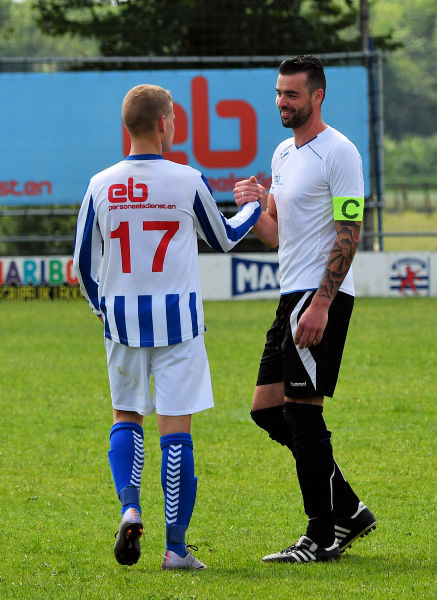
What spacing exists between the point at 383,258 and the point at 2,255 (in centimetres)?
760

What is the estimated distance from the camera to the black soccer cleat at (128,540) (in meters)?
4.59

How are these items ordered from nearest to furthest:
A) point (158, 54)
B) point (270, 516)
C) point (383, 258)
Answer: point (270, 516)
point (383, 258)
point (158, 54)

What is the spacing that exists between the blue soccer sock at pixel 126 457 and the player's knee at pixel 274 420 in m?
0.70

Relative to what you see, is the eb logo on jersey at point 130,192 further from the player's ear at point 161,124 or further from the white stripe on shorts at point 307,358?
the white stripe on shorts at point 307,358

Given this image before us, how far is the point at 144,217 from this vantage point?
4770mm

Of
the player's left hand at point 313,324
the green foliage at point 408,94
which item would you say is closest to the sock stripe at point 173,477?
the player's left hand at point 313,324

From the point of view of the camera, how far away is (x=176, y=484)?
15.8 ft

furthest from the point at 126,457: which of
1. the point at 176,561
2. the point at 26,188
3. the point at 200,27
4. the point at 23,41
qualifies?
the point at 23,41

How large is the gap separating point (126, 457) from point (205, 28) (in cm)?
2110

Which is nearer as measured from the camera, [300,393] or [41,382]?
[300,393]

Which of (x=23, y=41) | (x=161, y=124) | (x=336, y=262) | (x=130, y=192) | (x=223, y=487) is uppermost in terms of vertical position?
(x=23, y=41)

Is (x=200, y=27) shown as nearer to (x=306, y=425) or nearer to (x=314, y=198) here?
(x=314, y=198)

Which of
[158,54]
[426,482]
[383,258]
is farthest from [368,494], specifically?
[158,54]

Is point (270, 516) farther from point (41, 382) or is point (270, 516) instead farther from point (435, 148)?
point (435, 148)
